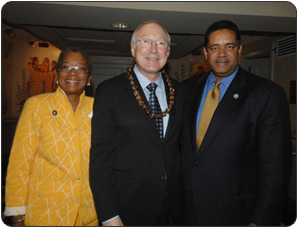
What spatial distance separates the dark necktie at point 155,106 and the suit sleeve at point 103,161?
0.29 metres

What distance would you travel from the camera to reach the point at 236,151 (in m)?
1.57

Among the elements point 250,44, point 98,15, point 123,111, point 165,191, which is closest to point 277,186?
point 165,191

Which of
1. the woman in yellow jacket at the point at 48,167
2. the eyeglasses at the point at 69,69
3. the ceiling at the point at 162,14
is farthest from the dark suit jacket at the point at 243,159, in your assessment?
the ceiling at the point at 162,14

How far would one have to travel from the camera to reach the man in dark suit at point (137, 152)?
1494 millimetres

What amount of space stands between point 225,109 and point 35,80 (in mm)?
5842

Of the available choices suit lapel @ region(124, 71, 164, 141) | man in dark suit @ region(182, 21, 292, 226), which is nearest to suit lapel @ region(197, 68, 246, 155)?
man in dark suit @ region(182, 21, 292, 226)

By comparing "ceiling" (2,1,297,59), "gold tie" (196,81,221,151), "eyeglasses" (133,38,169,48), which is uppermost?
"ceiling" (2,1,297,59)

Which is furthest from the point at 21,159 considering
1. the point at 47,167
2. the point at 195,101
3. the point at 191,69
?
the point at 191,69

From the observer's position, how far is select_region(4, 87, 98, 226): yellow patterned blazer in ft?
5.02

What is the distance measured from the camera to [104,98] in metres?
1.54

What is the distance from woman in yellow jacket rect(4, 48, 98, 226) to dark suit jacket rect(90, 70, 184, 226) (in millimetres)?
149

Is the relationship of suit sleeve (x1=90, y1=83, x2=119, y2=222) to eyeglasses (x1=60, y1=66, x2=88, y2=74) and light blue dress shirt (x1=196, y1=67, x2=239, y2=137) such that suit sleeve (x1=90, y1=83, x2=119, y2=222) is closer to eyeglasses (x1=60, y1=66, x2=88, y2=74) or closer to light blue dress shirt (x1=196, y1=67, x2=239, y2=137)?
eyeglasses (x1=60, y1=66, x2=88, y2=74)

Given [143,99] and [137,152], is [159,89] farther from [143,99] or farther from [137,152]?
[137,152]

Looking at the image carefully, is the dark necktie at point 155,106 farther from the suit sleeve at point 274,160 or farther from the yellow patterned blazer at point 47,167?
the suit sleeve at point 274,160
